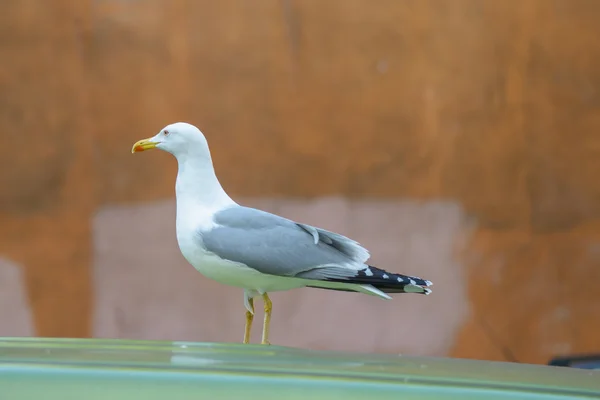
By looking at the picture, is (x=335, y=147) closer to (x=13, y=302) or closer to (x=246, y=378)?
(x=13, y=302)

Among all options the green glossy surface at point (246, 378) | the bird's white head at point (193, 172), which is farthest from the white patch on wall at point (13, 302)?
the green glossy surface at point (246, 378)

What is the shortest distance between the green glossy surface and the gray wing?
1.35 metres

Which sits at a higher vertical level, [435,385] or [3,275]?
[435,385]

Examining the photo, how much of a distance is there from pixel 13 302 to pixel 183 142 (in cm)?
259

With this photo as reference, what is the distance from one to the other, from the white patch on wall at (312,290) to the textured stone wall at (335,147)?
0.4 inches

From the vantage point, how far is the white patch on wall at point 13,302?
5035 millimetres

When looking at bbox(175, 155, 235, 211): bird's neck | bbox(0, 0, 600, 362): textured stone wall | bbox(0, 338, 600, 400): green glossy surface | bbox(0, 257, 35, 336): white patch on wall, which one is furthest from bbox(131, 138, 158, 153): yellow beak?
bbox(0, 257, 35, 336): white patch on wall

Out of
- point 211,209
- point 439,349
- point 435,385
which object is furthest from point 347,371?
point 439,349

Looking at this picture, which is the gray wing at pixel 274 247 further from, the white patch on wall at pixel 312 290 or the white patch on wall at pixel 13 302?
the white patch on wall at pixel 13 302

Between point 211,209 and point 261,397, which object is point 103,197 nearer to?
point 211,209

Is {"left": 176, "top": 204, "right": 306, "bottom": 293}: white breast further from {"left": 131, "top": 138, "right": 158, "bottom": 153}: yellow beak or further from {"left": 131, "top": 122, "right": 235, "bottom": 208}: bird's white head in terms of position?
{"left": 131, "top": 138, "right": 158, "bottom": 153}: yellow beak

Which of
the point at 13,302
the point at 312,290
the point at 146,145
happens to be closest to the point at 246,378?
the point at 146,145

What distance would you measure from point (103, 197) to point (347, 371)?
410 centimetres

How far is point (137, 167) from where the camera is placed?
5.12 meters
